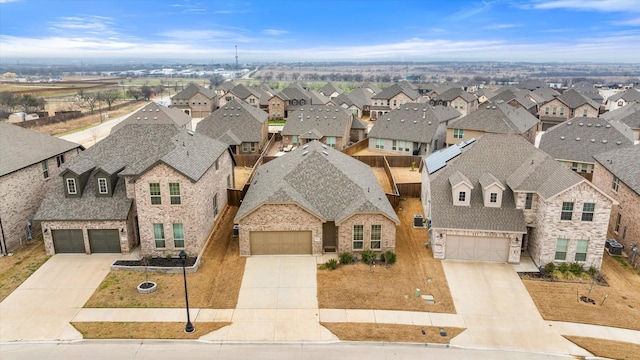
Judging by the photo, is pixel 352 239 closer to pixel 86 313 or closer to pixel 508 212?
pixel 508 212

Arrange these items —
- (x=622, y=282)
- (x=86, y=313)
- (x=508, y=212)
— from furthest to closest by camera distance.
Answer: (x=508, y=212) → (x=622, y=282) → (x=86, y=313)

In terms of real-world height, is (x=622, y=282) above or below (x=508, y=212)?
below

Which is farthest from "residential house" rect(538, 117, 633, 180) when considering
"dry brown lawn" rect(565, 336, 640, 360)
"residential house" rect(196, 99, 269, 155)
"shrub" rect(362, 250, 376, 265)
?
"residential house" rect(196, 99, 269, 155)

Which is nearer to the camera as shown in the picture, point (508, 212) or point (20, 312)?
point (20, 312)

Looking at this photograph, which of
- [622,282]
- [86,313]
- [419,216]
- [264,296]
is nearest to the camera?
[86,313]

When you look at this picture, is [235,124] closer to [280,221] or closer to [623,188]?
[280,221]

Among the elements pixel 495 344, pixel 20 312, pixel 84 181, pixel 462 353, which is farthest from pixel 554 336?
pixel 84 181
